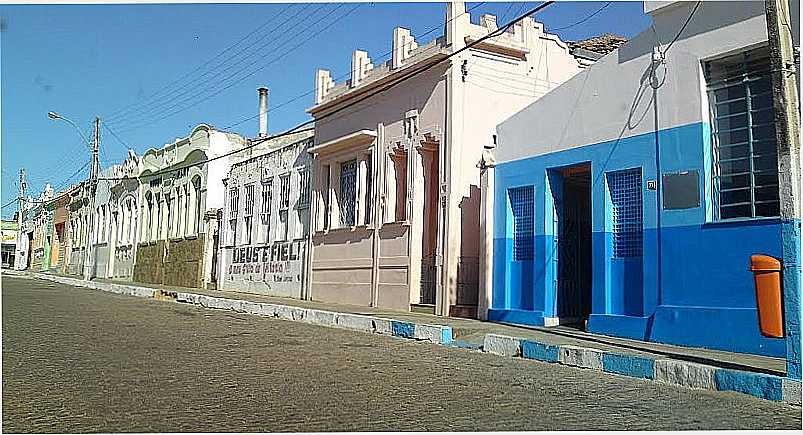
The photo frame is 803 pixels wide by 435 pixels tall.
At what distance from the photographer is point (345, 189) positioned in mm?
20406

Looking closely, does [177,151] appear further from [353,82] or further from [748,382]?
[748,382]

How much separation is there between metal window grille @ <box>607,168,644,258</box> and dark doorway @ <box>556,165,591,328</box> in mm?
1227

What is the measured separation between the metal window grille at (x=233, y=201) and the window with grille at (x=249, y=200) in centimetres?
68

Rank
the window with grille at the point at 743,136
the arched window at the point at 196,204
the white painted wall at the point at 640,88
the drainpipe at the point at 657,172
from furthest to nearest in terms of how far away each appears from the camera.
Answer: the arched window at the point at 196,204
the drainpipe at the point at 657,172
the white painted wall at the point at 640,88
the window with grille at the point at 743,136

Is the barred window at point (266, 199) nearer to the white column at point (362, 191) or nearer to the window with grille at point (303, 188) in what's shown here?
the window with grille at point (303, 188)

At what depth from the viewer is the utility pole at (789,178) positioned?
21.3 ft

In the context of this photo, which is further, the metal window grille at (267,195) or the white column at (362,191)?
the metal window grille at (267,195)

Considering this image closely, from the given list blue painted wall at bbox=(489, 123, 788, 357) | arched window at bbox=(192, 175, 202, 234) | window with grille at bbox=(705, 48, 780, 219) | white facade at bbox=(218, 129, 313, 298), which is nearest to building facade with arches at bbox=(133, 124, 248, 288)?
arched window at bbox=(192, 175, 202, 234)

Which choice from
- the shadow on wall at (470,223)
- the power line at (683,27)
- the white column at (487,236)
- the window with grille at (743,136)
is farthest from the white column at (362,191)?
the window with grille at (743,136)

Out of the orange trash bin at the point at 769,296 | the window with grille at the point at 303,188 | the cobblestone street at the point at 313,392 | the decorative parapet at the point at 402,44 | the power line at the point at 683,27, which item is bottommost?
the cobblestone street at the point at 313,392

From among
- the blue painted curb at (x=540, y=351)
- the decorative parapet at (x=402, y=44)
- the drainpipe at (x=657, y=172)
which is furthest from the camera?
the decorative parapet at (x=402, y=44)

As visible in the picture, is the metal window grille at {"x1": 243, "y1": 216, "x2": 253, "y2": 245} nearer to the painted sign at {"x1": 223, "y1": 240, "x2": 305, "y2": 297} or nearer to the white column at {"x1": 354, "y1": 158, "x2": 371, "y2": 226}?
the painted sign at {"x1": 223, "y1": 240, "x2": 305, "y2": 297}

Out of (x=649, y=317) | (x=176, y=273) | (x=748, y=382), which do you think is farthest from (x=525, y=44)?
(x=176, y=273)

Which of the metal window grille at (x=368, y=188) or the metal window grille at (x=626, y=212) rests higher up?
the metal window grille at (x=368, y=188)
